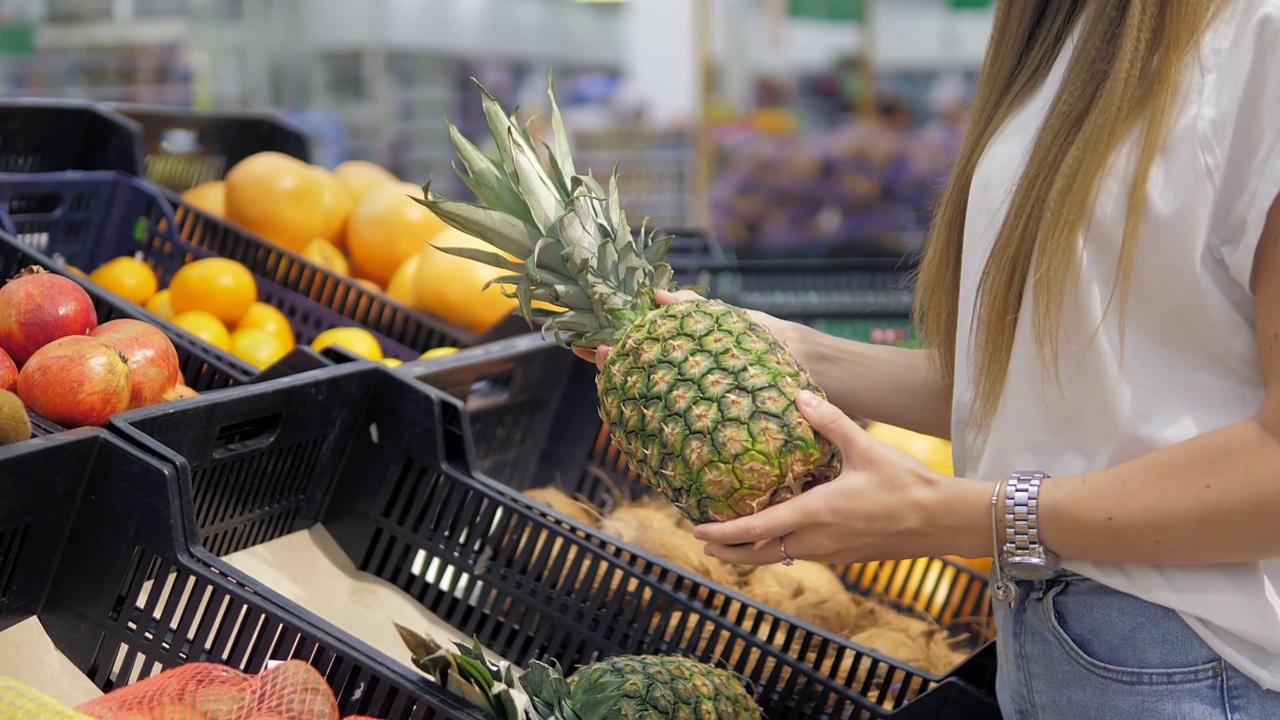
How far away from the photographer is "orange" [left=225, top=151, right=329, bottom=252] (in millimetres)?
2529

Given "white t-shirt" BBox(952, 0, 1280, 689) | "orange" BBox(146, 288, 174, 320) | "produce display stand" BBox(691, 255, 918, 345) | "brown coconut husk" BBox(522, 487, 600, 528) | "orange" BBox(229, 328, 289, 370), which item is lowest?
"orange" BBox(146, 288, 174, 320)

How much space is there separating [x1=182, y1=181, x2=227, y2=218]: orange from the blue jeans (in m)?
2.08

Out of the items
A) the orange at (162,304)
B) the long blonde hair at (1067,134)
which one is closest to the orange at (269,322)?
the orange at (162,304)

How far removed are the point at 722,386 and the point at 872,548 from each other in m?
0.24

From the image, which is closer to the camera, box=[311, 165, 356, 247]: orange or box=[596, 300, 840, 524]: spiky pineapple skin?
box=[596, 300, 840, 524]: spiky pineapple skin

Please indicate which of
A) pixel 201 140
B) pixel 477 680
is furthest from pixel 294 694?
pixel 201 140

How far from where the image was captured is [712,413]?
1.21 m

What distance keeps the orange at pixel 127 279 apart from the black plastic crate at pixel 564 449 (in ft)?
2.42

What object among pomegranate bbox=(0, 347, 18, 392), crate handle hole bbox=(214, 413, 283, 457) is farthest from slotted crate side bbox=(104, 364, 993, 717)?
pomegranate bbox=(0, 347, 18, 392)

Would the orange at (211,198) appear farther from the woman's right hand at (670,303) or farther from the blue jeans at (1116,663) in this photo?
the blue jeans at (1116,663)

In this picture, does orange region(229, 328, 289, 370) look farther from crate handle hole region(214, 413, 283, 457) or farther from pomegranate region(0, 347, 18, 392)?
pomegranate region(0, 347, 18, 392)

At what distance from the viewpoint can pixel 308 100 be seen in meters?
7.45

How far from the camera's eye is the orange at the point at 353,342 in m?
2.07

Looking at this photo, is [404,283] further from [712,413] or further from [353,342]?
[712,413]
